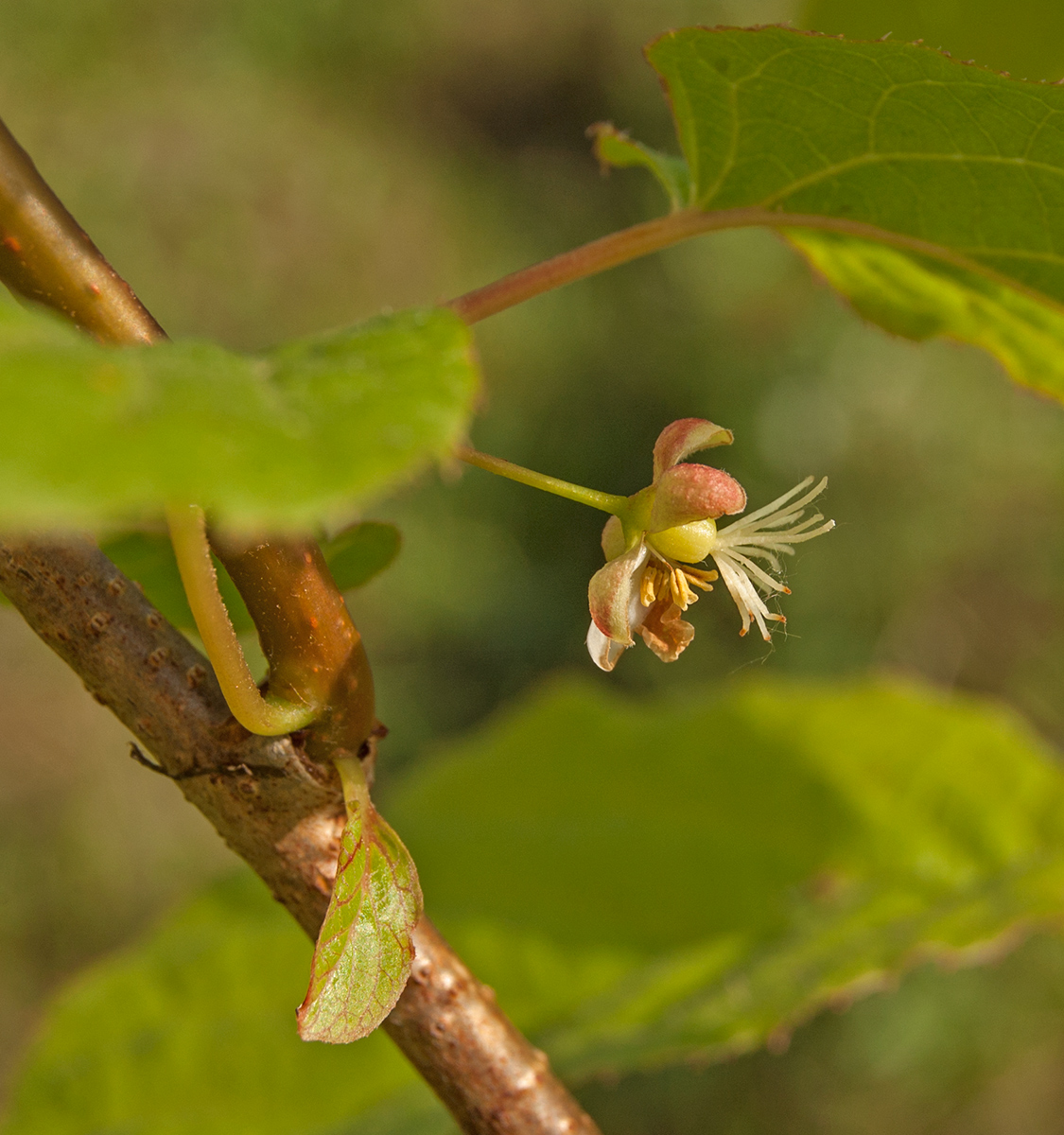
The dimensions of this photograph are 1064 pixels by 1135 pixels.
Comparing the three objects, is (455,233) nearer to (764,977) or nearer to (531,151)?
(531,151)

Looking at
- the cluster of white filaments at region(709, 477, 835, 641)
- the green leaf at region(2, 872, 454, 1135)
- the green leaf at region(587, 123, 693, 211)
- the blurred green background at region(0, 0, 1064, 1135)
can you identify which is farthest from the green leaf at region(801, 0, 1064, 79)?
the blurred green background at region(0, 0, 1064, 1135)

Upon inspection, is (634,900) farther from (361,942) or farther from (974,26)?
(974,26)

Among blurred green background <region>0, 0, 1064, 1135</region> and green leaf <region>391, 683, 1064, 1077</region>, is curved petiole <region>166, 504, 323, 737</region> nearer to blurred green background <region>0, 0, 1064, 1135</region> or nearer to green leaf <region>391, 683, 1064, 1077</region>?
green leaf <region>391, 683, 1064, 1077</region>

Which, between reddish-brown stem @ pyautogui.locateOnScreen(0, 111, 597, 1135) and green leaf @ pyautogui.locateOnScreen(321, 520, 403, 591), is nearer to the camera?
reddish-brown stem @ pyautogui.locateOnScreen(0, 111, 597, 1135)

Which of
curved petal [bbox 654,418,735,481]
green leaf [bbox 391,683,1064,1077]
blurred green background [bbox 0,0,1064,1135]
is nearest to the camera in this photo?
curved petal [bbox 654,418,735,481]

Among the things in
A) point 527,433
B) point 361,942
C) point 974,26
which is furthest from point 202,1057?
point 527,433
